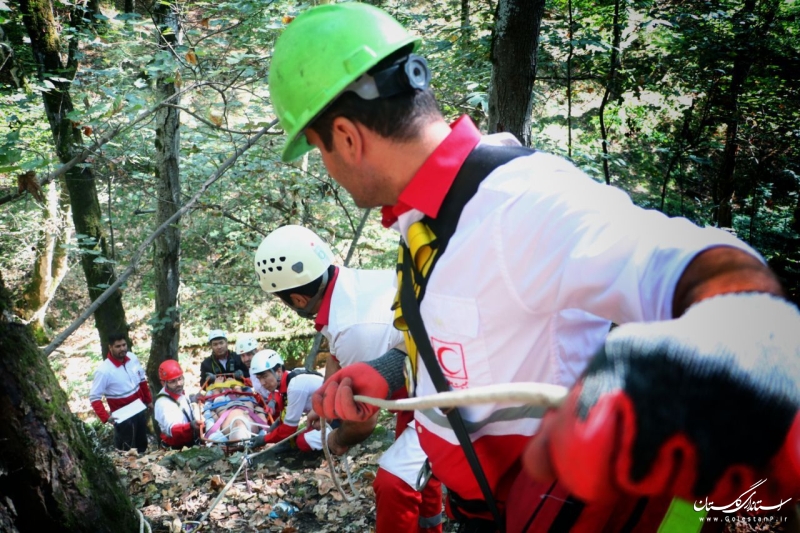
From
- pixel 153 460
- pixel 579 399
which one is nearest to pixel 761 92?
pixel 579 399

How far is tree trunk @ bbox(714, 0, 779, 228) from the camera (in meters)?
6.16

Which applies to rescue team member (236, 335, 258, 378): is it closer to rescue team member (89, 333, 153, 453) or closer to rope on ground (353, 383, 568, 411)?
rescue team member (89, 333, 153, 453)

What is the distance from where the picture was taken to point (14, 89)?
607 centimetres

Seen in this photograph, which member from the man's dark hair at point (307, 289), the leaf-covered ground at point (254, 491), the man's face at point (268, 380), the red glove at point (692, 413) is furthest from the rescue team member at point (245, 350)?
the red glove at point (692, 413)

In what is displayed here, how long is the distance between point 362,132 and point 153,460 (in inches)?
249

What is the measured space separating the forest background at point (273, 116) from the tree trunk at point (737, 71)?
3 cm

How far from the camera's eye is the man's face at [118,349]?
31.8 feet

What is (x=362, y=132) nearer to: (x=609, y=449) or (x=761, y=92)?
(x=609, y=449)

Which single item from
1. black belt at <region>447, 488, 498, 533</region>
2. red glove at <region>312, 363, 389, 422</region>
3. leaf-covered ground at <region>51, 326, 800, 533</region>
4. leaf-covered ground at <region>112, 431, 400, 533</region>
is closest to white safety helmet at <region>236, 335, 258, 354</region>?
leaf-covered ground at <region>51, 326, 800, 533</region>

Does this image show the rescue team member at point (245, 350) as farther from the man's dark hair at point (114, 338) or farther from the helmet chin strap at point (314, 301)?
the helmet chin strap at point (314, 301)

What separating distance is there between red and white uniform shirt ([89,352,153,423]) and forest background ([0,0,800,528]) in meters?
0.72

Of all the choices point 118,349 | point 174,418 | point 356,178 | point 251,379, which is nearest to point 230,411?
point 251,379

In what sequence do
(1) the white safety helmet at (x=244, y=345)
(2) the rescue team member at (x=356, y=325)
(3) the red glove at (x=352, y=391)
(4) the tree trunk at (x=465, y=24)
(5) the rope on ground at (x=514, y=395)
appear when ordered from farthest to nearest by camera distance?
(1) the white safety helmet at (x=244, y=345) → (4) the tree trunk at (x=465, y=24) → (2) the rescue team member at (x=356, y=325) → (3) the red glove at (x=352, y=391) → (5) the rope on ground at (x=514, y=395)

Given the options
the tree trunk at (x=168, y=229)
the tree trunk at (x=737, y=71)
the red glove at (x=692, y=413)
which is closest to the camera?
the red glove at (x=692, y=413)
